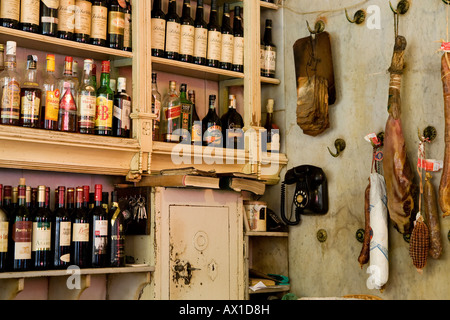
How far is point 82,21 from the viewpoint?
9.79 feet

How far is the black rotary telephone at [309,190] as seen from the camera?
3.47 meters

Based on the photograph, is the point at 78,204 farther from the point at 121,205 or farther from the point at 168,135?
the point at 168,135

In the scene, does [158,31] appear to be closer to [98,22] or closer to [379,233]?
[98,22]

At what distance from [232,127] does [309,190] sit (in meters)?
0.55

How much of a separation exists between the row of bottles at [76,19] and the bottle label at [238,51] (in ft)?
2.17

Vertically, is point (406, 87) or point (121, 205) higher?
point (406, 87)

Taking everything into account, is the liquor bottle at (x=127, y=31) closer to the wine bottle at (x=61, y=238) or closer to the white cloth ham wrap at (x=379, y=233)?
the wine bottle at (x=61, y=238)

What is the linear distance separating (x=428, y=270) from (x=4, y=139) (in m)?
1.99

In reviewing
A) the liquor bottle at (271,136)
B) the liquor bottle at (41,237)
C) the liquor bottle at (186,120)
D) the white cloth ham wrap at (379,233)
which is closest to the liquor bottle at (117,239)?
the liquor bottle at (41,237)

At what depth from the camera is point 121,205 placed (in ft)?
10.0

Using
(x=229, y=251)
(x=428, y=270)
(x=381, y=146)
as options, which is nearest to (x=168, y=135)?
(x=229, y=251)

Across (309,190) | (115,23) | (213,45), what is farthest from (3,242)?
(309,190)

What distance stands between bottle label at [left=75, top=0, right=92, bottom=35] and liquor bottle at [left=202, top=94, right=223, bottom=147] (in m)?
0.83

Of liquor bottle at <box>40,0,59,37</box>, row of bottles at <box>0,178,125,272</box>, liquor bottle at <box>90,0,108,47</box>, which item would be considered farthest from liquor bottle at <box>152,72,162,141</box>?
liquor bottle at <box>40,0,59,37</box>
